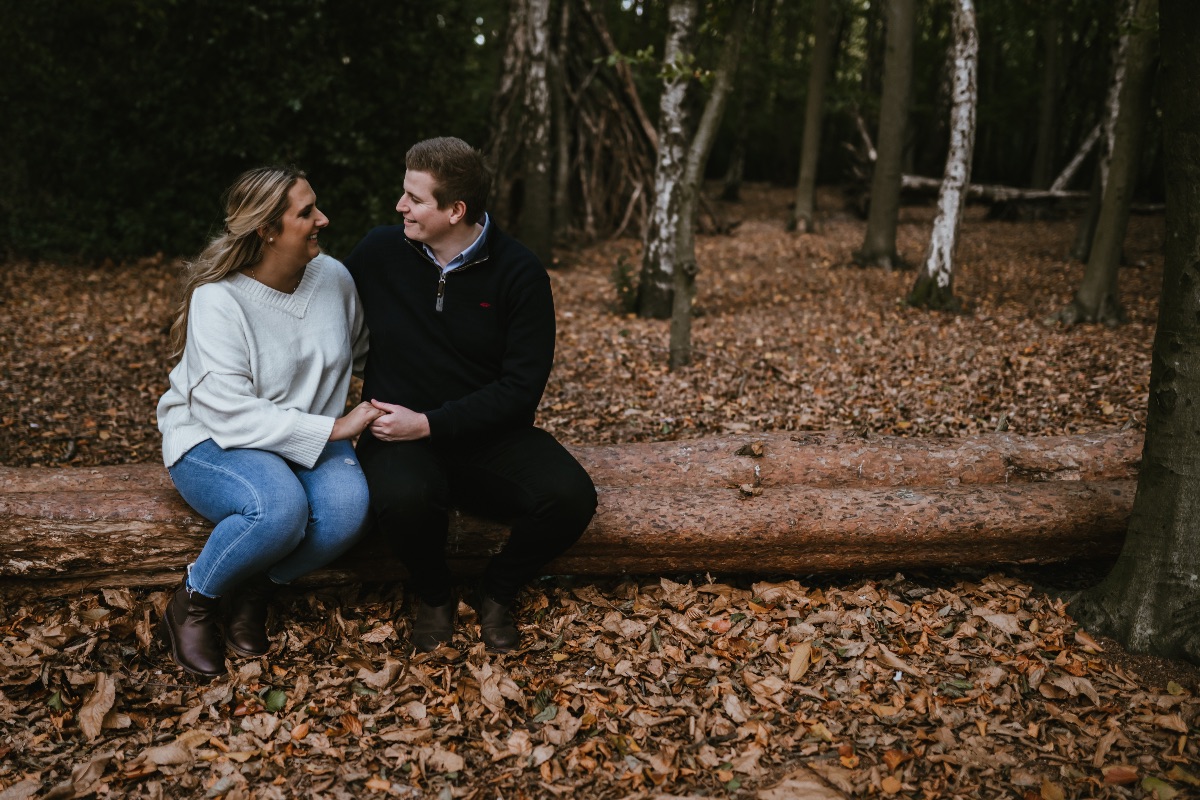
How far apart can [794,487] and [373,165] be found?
24.5 ft

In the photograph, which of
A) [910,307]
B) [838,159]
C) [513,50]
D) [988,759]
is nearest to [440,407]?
[988,759]

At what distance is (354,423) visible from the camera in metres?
2.92

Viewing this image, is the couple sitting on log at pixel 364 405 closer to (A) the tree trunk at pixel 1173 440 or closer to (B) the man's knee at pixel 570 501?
(B) the man's knee at pixel 570 501

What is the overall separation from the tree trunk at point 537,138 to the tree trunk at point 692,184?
3327mm

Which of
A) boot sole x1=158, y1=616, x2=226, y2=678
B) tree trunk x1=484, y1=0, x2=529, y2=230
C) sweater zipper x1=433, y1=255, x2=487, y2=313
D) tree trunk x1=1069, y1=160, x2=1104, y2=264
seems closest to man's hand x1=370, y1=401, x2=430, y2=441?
sweater zipper x1=433, y1=255, x2=487, y2=313

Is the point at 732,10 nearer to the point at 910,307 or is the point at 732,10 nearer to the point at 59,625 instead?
the point at 910,307

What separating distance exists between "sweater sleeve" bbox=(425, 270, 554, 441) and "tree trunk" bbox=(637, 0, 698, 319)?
327 cm

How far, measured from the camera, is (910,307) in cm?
816

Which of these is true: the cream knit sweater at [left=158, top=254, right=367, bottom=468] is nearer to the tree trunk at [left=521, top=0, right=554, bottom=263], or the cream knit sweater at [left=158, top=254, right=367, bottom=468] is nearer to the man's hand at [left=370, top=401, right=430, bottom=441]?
the man's hand at [left=370, top=401, right=430, bottom=441]

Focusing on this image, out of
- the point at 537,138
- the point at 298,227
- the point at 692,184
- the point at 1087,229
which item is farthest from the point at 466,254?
the point at 1087,229

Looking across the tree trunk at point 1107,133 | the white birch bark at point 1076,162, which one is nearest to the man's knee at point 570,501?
the tree trunk at point 1107,133

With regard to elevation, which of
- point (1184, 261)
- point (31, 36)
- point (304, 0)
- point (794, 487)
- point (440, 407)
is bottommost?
point (794, 487)

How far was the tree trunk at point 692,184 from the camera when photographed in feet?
19.6

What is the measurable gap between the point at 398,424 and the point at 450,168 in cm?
94
